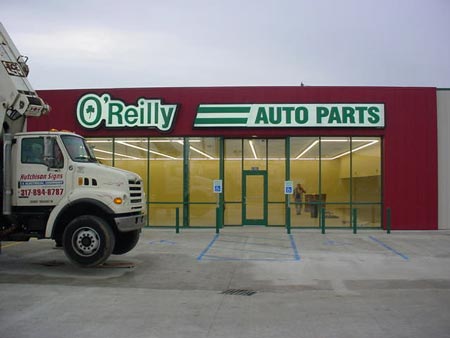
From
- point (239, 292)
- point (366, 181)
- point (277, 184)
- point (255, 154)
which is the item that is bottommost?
point (239, 292)

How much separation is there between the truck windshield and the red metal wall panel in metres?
8.60

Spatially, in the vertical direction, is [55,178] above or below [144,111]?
below

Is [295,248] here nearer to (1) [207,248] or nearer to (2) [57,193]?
(1) [207,248]

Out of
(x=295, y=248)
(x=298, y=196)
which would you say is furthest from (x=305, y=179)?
(x=295, y=248)

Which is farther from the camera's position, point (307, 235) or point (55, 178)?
point (307, 235)

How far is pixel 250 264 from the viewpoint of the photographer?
12039 millimetres

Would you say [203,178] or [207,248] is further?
[203,178]

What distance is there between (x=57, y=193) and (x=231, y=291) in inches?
179

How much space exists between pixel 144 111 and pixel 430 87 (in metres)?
11.6

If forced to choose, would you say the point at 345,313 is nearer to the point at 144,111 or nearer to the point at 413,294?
the point at 413,294

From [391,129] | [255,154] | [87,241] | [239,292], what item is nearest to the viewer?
[239,292]

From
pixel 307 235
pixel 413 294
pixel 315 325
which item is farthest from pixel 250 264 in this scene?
pixel 307 235

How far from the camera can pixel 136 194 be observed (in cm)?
1156

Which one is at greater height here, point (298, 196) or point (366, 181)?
point (366, 181)
